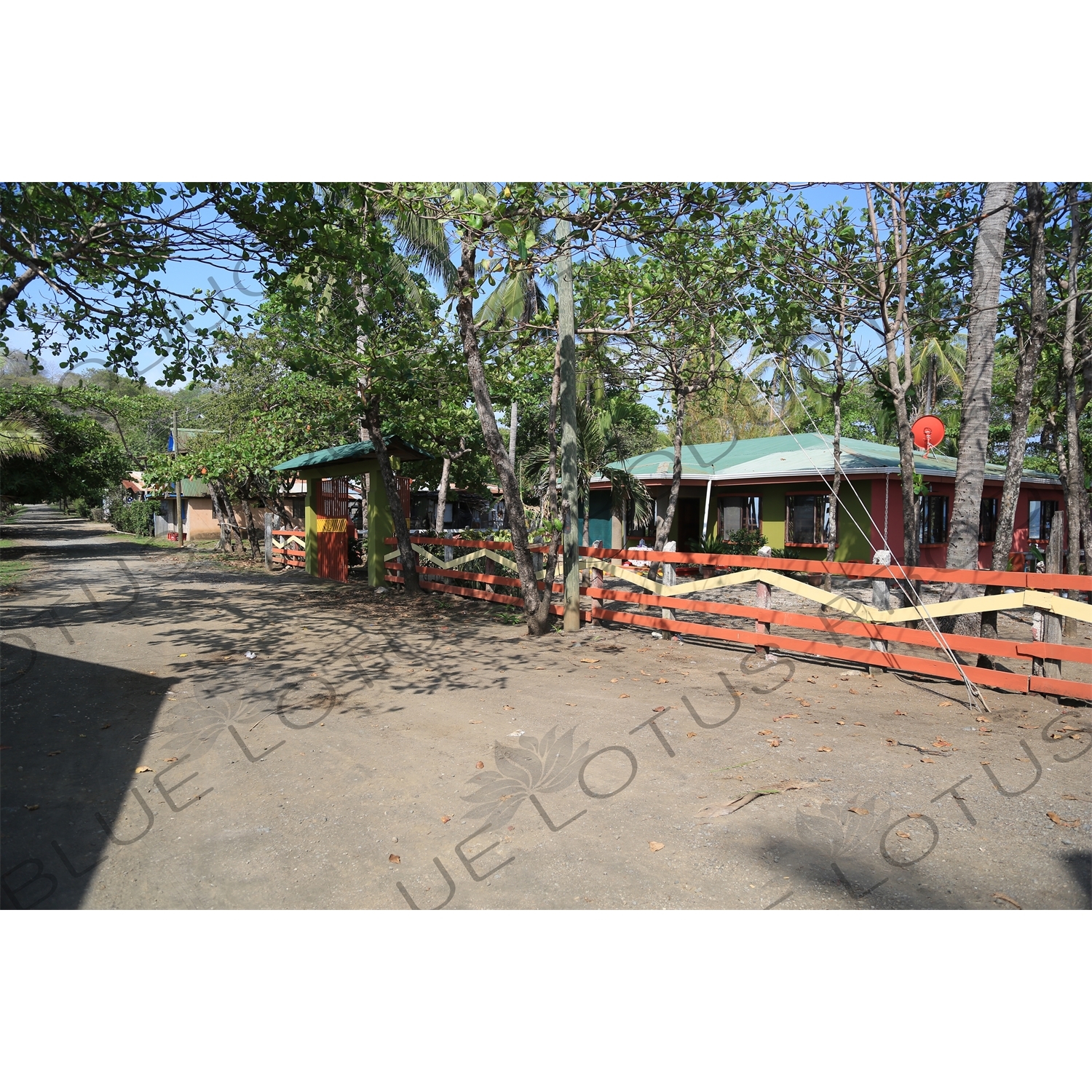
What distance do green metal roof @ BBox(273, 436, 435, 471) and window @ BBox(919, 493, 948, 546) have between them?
12.2m

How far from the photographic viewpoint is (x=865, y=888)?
3311 mm

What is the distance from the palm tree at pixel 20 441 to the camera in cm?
1830

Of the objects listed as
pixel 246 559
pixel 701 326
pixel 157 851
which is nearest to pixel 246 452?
pixel 246 559

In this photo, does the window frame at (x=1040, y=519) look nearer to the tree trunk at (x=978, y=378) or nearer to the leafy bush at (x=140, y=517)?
the tree trunk at (x=978, y=378)

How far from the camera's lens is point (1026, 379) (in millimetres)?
8555

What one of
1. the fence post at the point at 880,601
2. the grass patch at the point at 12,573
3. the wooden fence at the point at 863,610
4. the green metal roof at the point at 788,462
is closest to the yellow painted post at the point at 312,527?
the grass patch at the point at 12,573

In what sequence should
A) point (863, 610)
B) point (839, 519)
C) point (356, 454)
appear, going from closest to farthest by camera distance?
point (863, 610) → point (356, 454) → point (839, 519)

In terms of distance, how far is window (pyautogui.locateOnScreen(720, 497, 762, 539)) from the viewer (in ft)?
63.1

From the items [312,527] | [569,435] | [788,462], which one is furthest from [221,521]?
[569,435]

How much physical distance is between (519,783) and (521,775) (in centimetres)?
13

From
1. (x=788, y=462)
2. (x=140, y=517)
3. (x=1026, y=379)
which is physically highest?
(x=1026, y=379)

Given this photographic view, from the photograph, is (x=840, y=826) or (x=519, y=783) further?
(x=519, y=783)

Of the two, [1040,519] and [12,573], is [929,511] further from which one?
[12,573]

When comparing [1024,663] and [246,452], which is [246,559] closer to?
[246,452]
